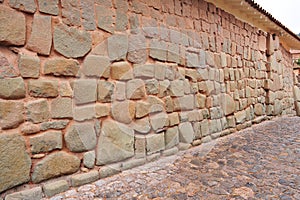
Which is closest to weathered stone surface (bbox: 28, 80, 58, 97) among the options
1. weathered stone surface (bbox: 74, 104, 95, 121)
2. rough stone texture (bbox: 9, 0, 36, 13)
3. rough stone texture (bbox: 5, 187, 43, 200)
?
weathered stone surface (bbox: 74, 104, 95, 121)

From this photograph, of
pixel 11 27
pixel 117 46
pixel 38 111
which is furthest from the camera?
pixel 117 46

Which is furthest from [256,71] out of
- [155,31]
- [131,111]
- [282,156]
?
[131,111]

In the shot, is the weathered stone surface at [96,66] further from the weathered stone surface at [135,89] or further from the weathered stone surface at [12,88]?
the weathered stone surface at [12,88]

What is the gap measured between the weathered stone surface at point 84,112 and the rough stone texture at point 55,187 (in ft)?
1.65

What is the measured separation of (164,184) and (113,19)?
5.08 ft

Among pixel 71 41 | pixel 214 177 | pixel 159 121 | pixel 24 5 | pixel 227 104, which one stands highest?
pixel 24 5

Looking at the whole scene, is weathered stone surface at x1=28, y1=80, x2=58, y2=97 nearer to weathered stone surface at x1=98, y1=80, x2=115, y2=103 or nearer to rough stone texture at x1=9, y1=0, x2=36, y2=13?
weathered stone surface at x1=98, y1=80, x2=115, y2=103

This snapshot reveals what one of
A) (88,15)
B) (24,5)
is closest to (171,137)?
(88,15)

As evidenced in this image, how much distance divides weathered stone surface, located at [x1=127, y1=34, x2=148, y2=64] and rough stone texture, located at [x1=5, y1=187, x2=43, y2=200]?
1.36 meters

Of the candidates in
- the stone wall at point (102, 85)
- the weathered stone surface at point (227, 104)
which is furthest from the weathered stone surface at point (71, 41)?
the weathered stone surface at point (227, 104)

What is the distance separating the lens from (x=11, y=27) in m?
1.51

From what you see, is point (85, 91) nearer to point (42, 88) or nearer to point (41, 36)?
point (42, 88)

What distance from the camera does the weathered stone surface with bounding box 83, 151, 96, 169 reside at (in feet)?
6.25

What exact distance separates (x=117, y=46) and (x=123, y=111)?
2.03 ft
